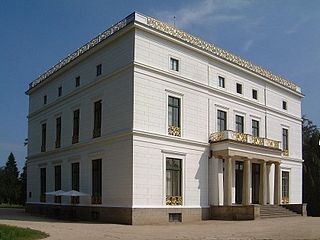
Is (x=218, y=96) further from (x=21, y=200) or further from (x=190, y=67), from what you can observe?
(x=21, y=200)

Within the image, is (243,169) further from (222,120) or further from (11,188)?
(11,188)

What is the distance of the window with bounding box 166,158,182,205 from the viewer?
92.7ft

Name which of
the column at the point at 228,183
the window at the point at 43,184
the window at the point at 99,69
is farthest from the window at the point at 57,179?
the column at the point at 228,183

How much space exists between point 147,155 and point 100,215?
5327 millimetres

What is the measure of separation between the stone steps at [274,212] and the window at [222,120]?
6.45 m

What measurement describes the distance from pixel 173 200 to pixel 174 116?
5.48m

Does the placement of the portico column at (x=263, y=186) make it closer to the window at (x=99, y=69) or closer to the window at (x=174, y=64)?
the window at (x=174, y=64)

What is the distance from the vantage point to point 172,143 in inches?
1126

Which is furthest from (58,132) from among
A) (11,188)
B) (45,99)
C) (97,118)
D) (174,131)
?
(11,188)

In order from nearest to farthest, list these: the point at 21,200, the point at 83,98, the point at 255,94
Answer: the point at 83,98, the point at 255,94, the point at 21,200

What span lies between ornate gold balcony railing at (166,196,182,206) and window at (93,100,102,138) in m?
6.65

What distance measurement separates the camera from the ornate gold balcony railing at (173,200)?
2799 cm

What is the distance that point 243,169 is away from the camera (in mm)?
33062

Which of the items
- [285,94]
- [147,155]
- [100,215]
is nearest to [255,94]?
[285,94]
